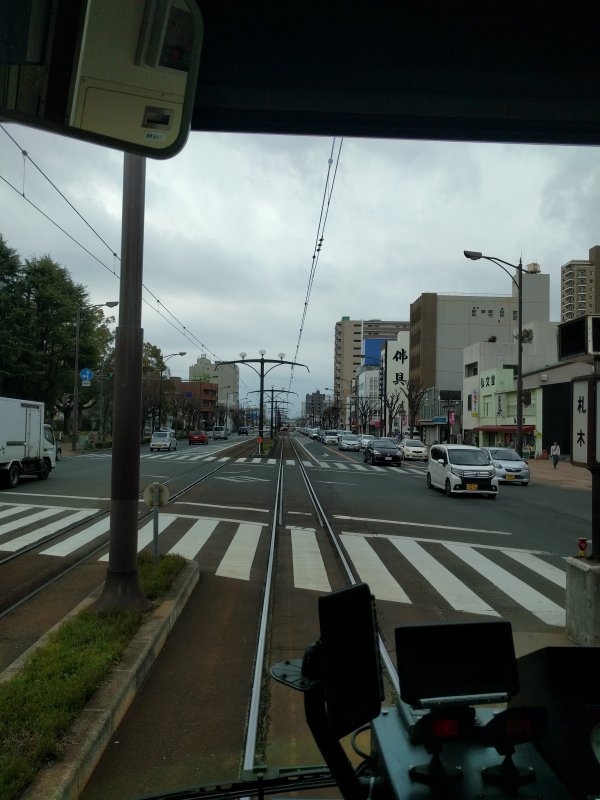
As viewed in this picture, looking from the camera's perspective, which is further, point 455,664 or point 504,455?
point 504,455

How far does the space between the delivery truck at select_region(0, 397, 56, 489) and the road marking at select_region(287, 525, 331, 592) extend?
39.8ft

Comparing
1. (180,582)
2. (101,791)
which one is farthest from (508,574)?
(101,791)

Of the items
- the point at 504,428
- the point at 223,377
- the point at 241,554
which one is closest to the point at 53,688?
the point at 241,554

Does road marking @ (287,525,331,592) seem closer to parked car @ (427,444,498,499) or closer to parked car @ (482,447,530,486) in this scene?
parked car @ (427,444,498,499)

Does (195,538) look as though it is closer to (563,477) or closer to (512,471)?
(512,471)

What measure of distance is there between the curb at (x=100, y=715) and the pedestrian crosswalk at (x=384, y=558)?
2875mm

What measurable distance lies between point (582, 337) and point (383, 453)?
3365cm

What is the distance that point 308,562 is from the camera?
10281mm

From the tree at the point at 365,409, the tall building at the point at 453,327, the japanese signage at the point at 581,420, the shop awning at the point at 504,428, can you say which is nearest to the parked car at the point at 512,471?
A: the japanese signage at the point at 581,420

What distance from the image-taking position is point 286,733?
445cm

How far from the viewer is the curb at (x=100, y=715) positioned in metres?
3.47

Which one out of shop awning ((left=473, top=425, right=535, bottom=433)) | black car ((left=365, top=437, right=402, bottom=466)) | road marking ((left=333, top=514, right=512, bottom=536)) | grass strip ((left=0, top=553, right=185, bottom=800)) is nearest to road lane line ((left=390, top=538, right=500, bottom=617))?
road marking ((left=333, top=514, right=512, bottom=536))

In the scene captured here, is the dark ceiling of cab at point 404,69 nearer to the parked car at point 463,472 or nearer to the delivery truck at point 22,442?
the parked car at point 463,472

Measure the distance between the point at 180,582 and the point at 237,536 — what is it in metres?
4.56
